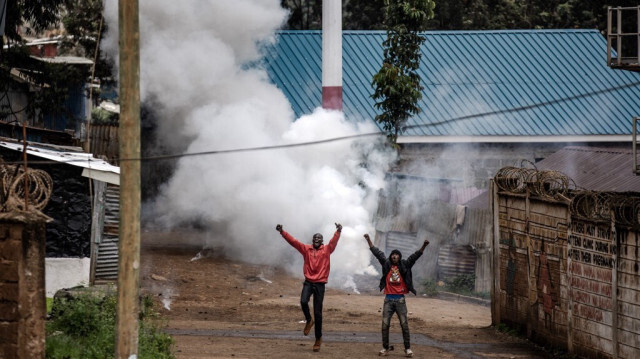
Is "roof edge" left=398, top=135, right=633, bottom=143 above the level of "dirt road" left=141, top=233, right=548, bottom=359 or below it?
above

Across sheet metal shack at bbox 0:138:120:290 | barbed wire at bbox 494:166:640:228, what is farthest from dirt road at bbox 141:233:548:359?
barbed wire at bbox 494:166:640:228

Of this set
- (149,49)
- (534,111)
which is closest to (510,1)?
(534,111)

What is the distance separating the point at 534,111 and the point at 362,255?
1004cm

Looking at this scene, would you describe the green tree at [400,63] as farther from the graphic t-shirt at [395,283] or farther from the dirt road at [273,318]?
the graphic t-shirt at [395,283]

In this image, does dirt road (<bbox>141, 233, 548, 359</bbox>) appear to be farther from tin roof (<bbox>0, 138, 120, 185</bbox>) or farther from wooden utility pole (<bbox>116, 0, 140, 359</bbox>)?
wooden utility pole (<bbox>116, 0, 140, 359</bbox>)

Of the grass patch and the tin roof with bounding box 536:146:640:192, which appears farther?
the tin roof with bounding box 536:146:640:192

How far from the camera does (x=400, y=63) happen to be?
93.7ft

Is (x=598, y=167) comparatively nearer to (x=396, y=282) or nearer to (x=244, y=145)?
(x=396, y=282)

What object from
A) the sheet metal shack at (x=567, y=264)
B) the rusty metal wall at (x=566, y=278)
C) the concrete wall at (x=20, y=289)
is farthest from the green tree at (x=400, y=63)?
the concrete wall at (x=20, y=289)

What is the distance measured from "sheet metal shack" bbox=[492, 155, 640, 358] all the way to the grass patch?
6387 mm

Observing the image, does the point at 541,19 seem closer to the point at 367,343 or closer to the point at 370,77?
the point at 370,77

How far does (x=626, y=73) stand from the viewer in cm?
3412

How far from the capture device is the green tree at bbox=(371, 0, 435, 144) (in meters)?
27.4

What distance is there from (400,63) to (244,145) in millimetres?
5166
